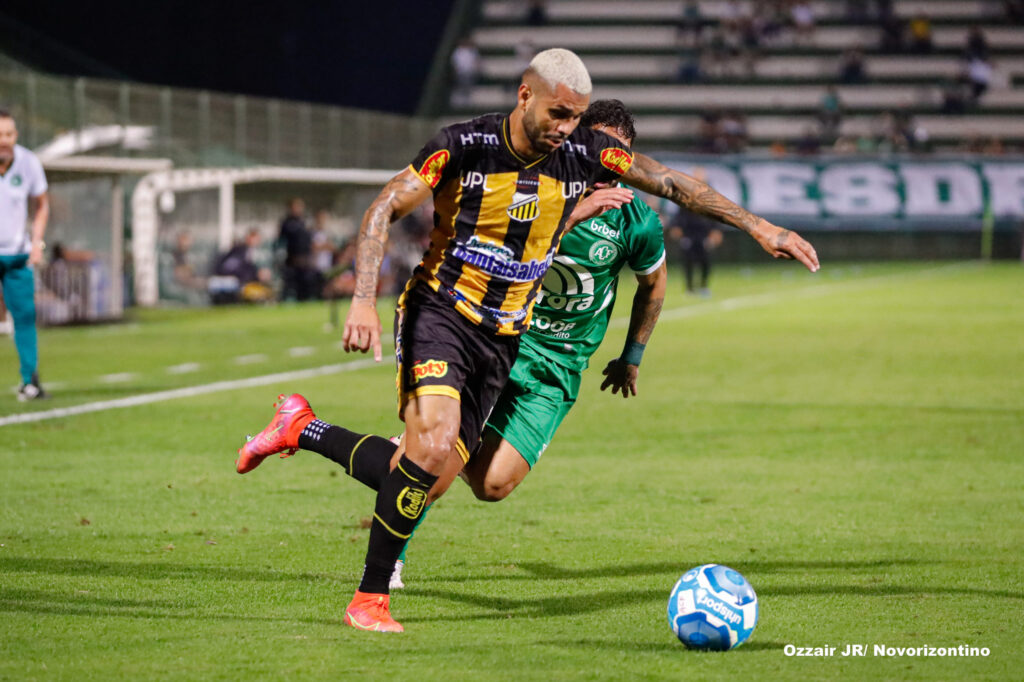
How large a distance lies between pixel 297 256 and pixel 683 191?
23089 mm

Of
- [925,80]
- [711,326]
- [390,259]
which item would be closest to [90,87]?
[390,259]

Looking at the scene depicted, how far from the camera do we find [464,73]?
4494cm

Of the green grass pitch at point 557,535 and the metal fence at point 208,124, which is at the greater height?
the metal fence at point 208,124

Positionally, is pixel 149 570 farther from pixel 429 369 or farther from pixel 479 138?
pixel 479 138

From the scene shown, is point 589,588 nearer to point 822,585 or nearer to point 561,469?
point 822,585

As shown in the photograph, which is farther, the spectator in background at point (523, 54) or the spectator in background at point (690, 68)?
the spectator in background at point (690, 68)

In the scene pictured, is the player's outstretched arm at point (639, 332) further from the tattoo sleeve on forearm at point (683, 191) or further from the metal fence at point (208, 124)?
the metal fence at point (208, 124)

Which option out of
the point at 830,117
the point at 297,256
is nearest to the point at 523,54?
the point at 830,117

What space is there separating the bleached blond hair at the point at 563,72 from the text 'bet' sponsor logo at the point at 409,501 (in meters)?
1.53

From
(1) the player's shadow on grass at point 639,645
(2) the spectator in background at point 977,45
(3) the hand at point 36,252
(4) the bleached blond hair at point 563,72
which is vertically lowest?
(1) the player's shadow on grass at point 639,645

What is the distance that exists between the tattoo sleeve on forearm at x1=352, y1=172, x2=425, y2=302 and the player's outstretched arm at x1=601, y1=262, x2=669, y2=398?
183cm

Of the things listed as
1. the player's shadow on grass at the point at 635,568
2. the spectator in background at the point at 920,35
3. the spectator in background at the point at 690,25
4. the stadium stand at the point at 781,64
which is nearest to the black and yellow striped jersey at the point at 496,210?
the player's shadow on grass at the point at 635,568

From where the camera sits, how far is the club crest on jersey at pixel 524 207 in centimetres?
545

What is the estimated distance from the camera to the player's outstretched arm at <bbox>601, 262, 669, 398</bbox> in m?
6.86
